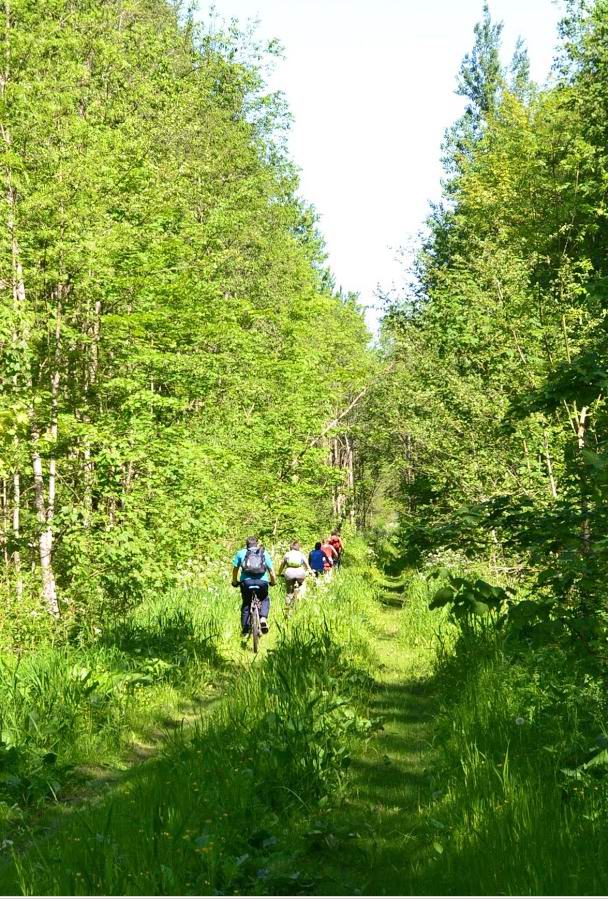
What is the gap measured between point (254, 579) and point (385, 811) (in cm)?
714

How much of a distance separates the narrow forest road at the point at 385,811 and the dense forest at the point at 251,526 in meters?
0.03

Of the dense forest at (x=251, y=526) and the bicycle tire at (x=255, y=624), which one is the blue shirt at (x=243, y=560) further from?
the dense forest at (x=251, y=526)

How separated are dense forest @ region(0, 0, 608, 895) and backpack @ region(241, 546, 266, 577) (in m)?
0.97

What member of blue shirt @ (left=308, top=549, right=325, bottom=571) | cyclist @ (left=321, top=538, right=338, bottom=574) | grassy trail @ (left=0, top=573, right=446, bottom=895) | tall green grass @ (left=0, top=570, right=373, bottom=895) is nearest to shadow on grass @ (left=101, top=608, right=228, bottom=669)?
grassy trail @ (left=0, top=573, right=446, bottom=895)

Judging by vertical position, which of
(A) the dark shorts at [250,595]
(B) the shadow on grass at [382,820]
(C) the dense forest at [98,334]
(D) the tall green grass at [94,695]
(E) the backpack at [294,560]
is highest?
(C) the dense forest at [98,334]

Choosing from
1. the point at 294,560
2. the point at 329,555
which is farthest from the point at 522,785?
the point at 329,555

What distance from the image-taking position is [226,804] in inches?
218

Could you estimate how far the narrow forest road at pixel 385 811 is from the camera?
5.00 m

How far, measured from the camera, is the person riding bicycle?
1310 centimetres

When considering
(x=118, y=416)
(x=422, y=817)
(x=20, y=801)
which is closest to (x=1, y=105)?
(x=118, y=416)

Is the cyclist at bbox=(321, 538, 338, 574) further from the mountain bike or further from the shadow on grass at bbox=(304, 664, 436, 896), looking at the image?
the shadow on grass at bbox=(304, 664, 436, 896)

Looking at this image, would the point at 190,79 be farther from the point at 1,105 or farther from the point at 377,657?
the point at 377,657

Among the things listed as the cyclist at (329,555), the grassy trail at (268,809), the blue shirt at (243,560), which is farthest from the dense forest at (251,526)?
the cyclist at (329,555)

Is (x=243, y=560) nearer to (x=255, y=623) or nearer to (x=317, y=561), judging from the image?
(x=255, y=623)
